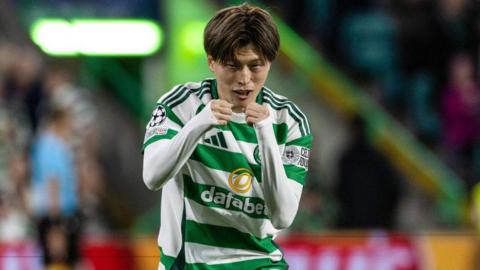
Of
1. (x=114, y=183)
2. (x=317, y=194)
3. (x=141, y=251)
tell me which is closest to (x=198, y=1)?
(x=114, y=183)

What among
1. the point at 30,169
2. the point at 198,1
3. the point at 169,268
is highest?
the point at 198,1

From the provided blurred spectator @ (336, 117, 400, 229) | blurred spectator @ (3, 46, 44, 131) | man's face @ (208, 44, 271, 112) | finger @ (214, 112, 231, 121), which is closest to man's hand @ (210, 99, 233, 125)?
finger @ (214, 112, 231, 121)

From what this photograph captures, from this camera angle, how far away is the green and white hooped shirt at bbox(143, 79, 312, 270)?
15.1ft

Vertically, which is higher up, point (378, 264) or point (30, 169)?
point (30, 169)

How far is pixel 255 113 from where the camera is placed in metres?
4.48

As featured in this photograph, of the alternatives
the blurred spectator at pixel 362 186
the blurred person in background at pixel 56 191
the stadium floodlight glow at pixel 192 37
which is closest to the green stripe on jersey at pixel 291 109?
the blurred person in background at pixel 56 191

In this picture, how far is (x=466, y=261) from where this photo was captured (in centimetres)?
970

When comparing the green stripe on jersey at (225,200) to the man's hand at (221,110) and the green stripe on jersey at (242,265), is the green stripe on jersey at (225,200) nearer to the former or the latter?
the green stripe on jersey at (242,265)

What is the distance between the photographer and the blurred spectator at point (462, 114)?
11836mm

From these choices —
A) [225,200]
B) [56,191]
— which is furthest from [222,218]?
[56,191]

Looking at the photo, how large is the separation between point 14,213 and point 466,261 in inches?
139

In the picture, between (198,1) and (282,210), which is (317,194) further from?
(282,210)

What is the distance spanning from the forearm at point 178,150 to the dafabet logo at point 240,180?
21cm

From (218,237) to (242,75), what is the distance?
1.93 feet
